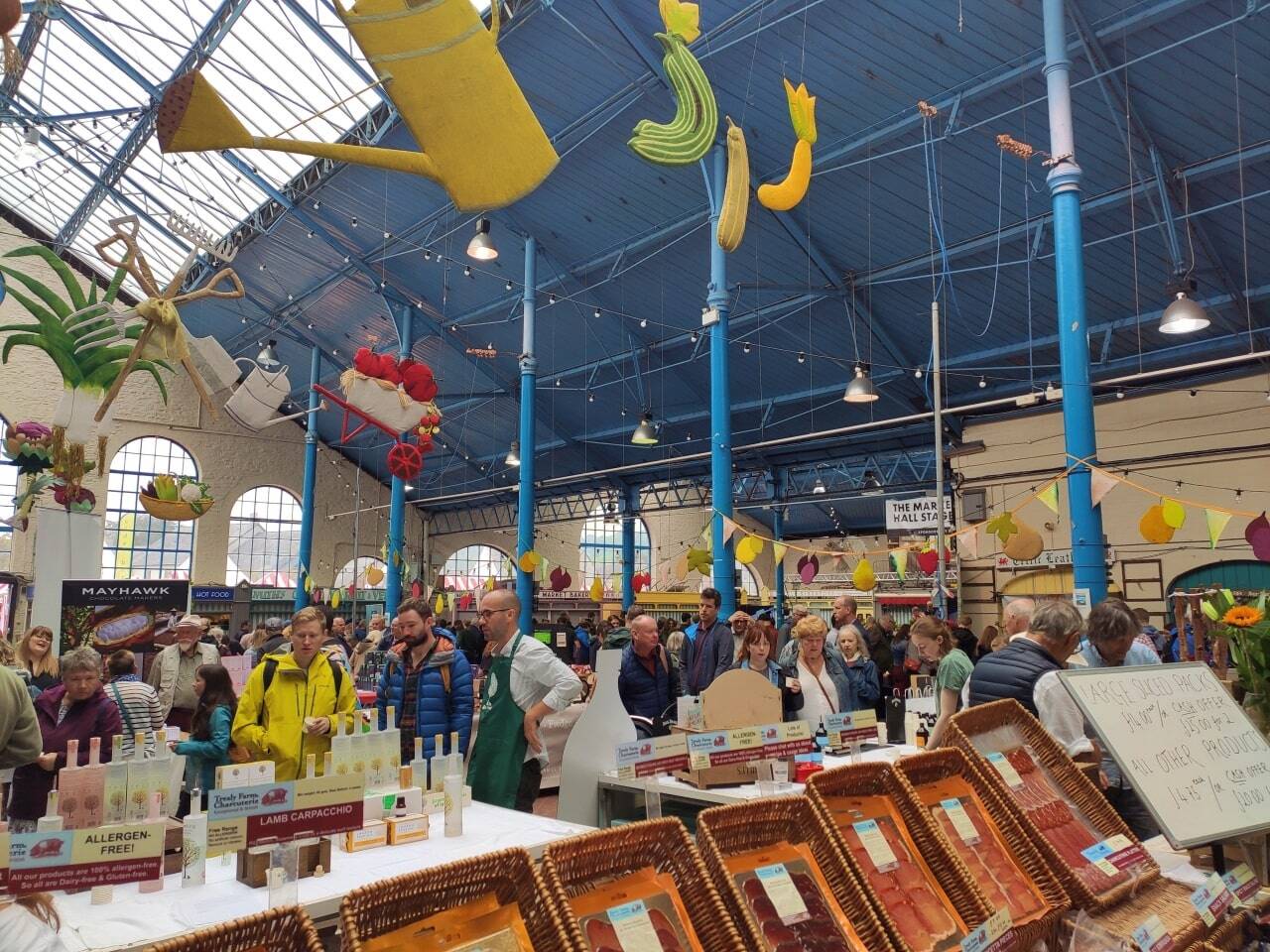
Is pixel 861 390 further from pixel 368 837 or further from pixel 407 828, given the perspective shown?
pixel 368 837

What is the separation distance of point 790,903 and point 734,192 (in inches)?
177

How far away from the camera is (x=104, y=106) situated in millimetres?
14844

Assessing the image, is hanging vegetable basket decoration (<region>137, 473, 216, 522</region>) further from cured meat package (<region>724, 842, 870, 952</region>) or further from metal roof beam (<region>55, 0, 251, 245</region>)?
cured meat package (<region>724, 842, 870, 952</region>)

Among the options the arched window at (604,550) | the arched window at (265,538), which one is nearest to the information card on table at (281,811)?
the arched window at (265,538)

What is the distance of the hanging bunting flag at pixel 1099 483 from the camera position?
6152mm

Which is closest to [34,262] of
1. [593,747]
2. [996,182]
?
[996,182]

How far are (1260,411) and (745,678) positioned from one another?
39.3 ft

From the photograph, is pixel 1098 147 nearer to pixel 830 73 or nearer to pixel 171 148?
pixel 830 73

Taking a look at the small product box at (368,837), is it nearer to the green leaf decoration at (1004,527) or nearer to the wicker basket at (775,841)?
the wicker basket at (775,841)

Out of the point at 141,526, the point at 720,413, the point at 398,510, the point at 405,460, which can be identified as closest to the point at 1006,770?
the point at 405,460

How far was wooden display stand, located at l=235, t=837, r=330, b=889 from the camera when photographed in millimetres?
2072

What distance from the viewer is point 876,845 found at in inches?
65.7

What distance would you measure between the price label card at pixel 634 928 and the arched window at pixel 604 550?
2489 cm

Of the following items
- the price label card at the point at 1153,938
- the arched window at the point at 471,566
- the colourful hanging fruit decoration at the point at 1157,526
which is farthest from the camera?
the arched window at the point at 471,566
